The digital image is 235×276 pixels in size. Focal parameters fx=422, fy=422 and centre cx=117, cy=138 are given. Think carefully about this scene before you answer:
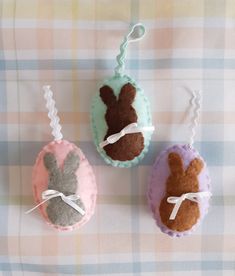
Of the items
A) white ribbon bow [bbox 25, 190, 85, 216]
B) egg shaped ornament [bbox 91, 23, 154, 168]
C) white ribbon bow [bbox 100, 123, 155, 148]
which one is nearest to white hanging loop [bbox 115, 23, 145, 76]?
egg shaped ornament [bbox 91, 23, 154, 168]

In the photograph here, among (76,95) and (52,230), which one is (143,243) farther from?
(76,95)

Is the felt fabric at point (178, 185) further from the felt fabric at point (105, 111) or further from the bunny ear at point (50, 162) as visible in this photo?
the bunny ear at point (50, 162)

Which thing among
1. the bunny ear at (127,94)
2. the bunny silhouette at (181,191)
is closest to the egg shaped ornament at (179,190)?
the bunny silhouette at (181,191)

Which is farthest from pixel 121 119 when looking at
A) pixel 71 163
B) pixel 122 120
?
pixel 71 163

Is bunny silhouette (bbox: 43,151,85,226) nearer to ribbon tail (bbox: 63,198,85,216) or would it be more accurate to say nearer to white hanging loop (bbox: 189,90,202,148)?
ribbon tail (bbox: 63,198,85,216)

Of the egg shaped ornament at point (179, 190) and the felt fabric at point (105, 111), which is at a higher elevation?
the felt fabric at point (105, 111)
